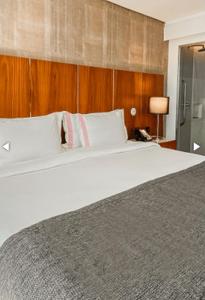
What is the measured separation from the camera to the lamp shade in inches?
146

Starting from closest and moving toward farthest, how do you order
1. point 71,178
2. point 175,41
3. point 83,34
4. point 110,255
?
point 110,255, point 71,178, point 83,34, point 175,41

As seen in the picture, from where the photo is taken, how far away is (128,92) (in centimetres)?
359

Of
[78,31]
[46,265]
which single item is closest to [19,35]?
[78,31]

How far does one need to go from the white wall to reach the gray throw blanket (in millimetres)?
3081

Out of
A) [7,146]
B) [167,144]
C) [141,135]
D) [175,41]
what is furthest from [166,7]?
[7,146]

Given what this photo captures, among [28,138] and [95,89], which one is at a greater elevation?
[95,89]

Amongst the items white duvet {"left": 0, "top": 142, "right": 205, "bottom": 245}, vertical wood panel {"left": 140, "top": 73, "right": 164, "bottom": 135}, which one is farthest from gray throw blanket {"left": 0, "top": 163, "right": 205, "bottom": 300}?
vertical wood panel {"left": 140, "top": 73, "right": 164, "bottom": 135}

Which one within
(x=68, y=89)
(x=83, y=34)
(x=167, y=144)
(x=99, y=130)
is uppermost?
(x=83, y=34)

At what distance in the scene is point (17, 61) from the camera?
2.54m

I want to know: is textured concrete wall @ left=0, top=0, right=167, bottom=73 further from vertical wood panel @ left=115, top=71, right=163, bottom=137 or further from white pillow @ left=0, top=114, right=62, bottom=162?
white pillow @ left=0, top=114, right=62, bottom=162

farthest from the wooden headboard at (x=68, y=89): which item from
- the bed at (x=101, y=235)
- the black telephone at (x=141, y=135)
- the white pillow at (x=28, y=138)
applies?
the bed at (x=101, y=235)

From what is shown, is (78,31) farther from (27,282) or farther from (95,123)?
(27,282)

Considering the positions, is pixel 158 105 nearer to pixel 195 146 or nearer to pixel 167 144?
pixel 167 144

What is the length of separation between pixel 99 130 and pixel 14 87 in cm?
91
